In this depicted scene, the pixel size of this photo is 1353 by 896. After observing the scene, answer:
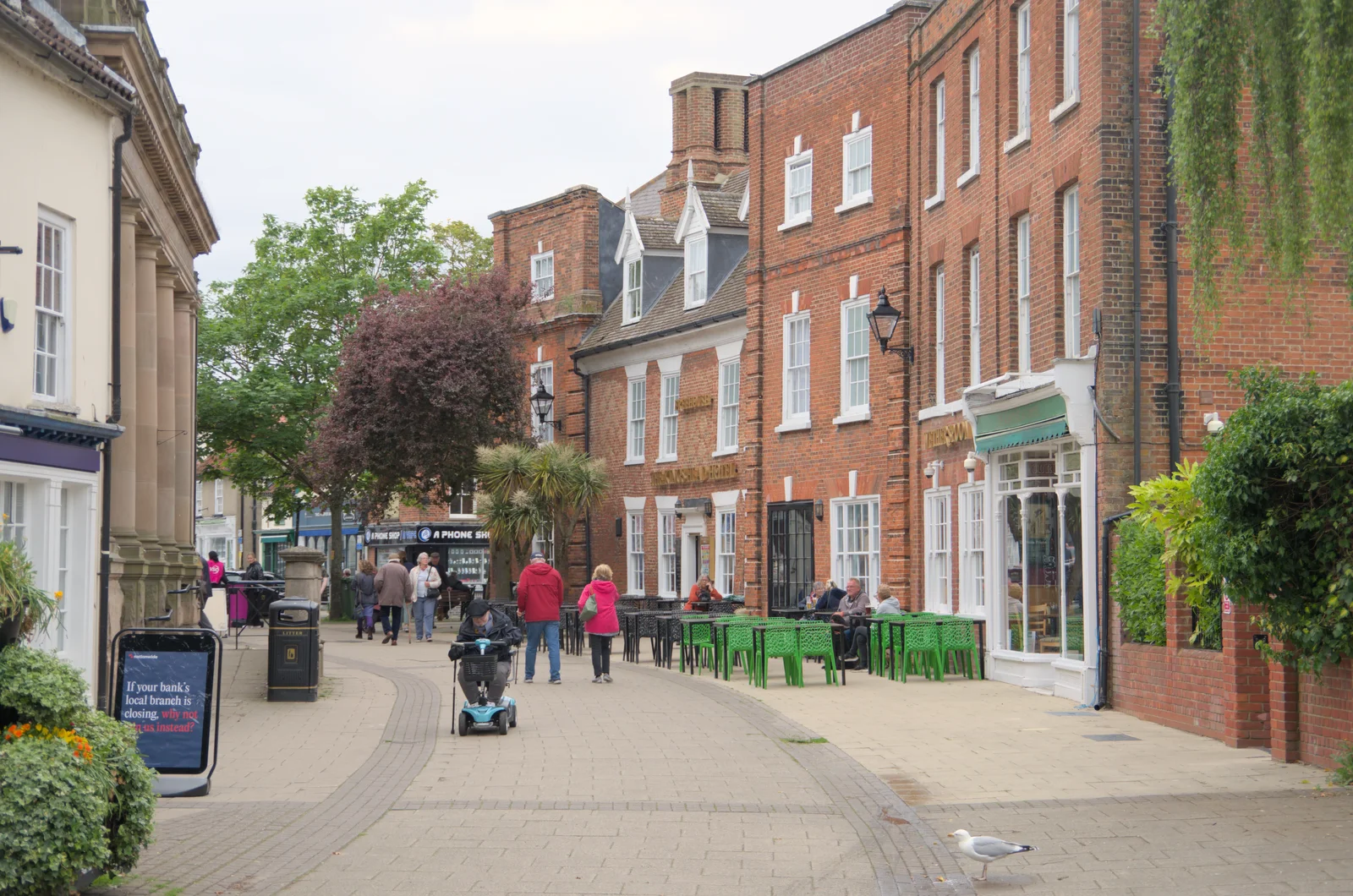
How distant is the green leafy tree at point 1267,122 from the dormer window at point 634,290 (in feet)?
81.8

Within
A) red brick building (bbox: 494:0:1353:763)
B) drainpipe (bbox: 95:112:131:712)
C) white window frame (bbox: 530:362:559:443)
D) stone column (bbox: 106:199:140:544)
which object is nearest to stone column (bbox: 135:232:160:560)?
stone column (bbox: 106:199:140:544)

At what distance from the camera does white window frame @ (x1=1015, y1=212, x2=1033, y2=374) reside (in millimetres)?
20047

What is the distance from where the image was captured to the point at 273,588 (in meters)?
37.9

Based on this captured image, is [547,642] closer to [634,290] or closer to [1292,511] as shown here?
[1292,511]

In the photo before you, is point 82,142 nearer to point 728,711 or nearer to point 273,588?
point 728,711

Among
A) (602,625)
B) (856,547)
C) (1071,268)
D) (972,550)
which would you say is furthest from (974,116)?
(602,625)

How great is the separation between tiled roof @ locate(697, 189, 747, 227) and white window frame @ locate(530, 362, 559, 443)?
645 cm

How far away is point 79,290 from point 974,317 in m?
12.2

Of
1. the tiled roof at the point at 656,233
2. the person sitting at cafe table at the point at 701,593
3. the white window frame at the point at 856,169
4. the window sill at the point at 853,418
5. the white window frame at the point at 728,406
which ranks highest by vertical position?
the tiled roof at the point at 656,233

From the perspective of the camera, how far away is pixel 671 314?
35.1 meters

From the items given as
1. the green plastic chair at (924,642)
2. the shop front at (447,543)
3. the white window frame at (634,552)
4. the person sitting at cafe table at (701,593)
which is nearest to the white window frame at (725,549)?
the person sitting at cafe table at (701,593)

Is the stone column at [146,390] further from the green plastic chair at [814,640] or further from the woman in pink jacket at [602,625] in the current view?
the green plastic chair at [814,640]

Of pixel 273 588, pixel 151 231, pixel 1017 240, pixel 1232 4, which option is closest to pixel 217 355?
pixel 273 588

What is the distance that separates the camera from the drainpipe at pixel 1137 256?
57.2 feet
